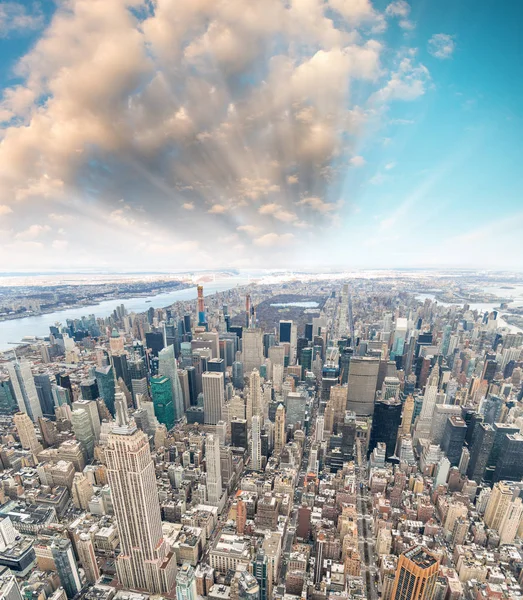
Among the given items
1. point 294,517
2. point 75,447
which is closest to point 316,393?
point 294,517

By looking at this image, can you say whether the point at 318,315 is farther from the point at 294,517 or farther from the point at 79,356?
the point at 79,356

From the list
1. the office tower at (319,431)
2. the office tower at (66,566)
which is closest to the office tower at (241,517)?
the office tower at (66,566)

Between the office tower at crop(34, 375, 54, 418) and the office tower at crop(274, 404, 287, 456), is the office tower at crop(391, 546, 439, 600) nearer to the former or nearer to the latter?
the office tower at crop(274, 404, 287, 456)

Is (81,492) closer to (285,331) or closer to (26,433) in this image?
(26,433)

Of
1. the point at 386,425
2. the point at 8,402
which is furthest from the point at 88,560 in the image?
the point at 386,425

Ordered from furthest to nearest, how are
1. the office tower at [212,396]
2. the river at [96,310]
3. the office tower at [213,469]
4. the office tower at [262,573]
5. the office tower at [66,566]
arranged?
1. the river at [96,310]
2. the office tower at [212,396]
3. the office tower at [213,469]
4. the office tower at [66,566]
5. the office tower at [262,573]

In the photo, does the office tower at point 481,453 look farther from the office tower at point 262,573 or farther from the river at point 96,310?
the river at point 96,310
